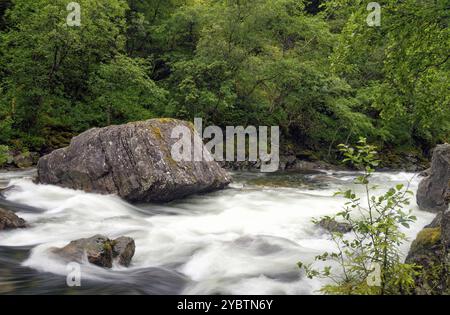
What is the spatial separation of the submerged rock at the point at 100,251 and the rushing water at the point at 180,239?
6.8 inches

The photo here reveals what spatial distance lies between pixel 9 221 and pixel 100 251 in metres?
3.69

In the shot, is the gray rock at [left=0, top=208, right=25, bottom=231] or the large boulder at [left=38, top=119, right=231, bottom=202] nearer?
the gray rock at [left=0, top=208, right=25, bottom=231]

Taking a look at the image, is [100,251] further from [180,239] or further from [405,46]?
[405,46]

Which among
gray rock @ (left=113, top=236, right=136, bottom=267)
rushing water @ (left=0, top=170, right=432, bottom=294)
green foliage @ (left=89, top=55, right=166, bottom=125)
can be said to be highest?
green foliage @ (left=89, top=55, right=166, bottom=125)

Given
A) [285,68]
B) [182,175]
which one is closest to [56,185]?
[182,175]

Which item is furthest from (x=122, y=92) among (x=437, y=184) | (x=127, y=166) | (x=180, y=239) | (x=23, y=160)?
(x=437, y=184)

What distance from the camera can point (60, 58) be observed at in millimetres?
22922

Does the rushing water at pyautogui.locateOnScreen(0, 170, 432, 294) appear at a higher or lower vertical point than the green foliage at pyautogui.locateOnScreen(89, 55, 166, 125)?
lower

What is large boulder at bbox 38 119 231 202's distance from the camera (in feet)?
46.0

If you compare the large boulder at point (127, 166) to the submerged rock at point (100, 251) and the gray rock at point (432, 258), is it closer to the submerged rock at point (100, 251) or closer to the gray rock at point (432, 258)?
the submerged rock at point (100, 251)

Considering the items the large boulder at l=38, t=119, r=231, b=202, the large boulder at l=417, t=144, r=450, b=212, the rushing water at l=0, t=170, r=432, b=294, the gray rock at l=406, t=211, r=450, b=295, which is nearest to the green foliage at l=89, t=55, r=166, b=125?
the rushing water at l=0, t=170, r=432, b=294

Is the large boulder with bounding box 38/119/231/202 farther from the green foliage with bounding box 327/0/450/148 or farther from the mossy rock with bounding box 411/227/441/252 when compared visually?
the mossy rock with bounding box 411/227/441/252

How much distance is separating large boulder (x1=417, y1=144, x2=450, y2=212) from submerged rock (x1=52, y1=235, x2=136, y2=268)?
32.7ft
